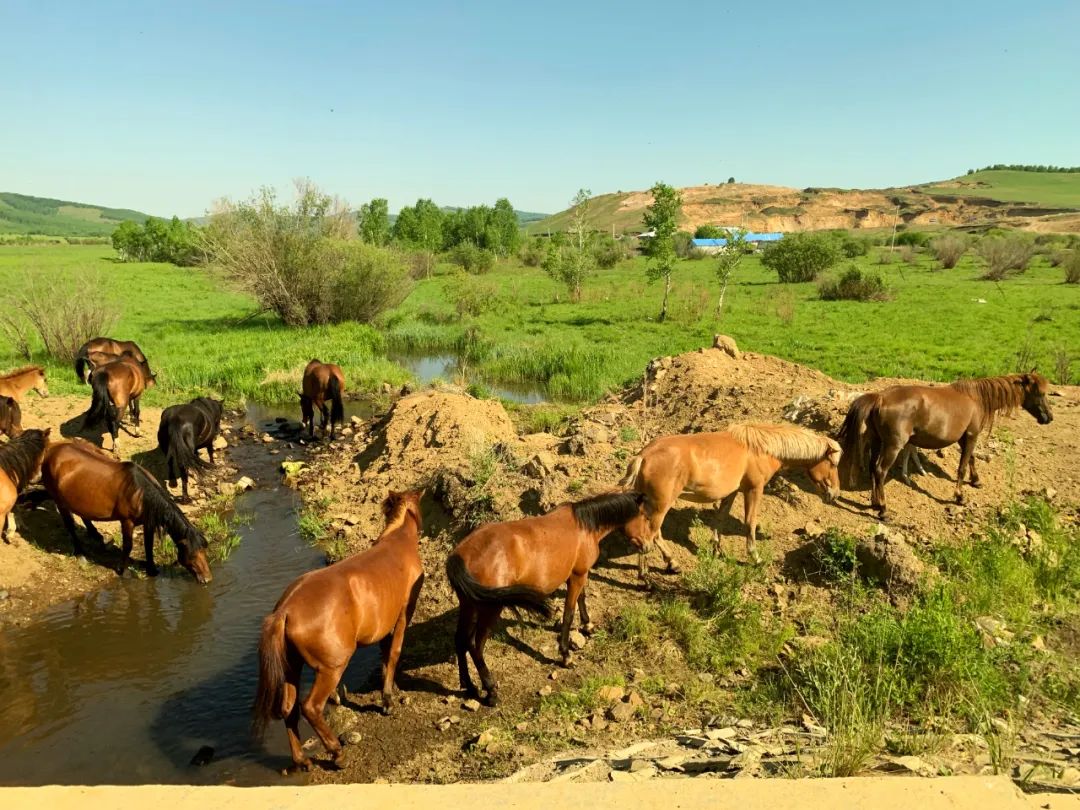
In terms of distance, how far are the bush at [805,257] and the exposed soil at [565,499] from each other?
3180cm

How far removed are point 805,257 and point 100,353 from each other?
40250mm

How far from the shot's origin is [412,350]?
2664 centimetres

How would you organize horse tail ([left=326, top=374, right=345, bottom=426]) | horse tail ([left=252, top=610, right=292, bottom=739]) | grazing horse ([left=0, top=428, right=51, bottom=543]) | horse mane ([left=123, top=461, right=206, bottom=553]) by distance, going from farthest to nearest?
horse tail ([left=326, top=374, right=345, bottom=426])
horse mane ([left=123, top=461, right=206, bottom=553])
grazing horse ([left=0, top=428, right=51, bottom=543])
horse tail ([left=252, top=610, right=292, bottom=739])

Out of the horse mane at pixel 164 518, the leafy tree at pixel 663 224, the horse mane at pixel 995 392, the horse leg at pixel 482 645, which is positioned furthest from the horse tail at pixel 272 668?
the leafy tree at pixel 663 224

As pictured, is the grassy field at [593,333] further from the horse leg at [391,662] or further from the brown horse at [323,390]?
the horse leg at [391,662]

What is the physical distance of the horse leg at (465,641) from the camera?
230 inches

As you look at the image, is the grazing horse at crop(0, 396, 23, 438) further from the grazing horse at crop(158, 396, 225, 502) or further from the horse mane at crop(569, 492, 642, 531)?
the horse mane at crop(569, 492, 642, 531)

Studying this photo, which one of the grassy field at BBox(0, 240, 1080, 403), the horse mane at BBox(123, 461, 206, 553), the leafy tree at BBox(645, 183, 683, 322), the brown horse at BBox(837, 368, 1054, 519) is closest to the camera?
the horse mane at BBox(123, 461, 206, 553)

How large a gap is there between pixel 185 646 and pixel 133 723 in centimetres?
130

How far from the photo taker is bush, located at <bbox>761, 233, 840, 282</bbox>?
42.9 m

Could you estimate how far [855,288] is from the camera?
34.1 m

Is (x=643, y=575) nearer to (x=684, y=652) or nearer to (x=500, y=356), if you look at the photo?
(x=684, y=652)

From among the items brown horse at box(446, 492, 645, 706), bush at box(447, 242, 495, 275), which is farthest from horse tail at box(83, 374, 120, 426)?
bush at box(447, 242, 495, 275)

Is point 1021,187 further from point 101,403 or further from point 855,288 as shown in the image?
point 101,403
